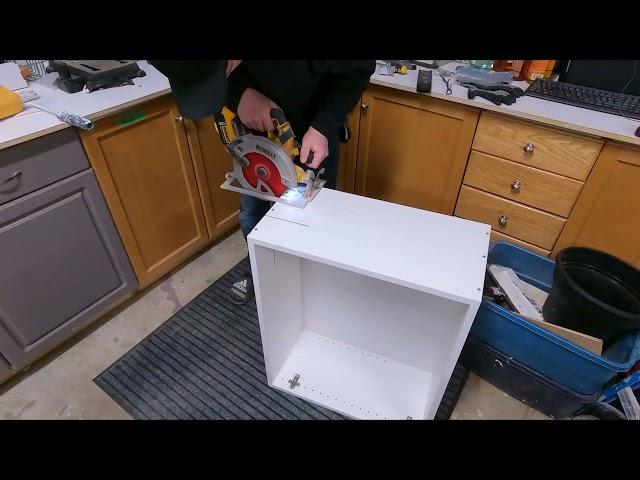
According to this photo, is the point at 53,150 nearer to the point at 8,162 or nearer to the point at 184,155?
the point at 8,162

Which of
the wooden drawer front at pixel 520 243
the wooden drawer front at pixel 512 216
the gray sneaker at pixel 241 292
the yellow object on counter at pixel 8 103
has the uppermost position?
the yellow object on counter at pixel 8 103

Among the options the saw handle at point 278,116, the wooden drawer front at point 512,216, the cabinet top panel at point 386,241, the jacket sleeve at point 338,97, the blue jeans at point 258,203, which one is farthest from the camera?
the wooden drawer front at point 512,216

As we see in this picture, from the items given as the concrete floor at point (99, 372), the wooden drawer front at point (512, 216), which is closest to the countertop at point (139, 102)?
the wooden drawer front at point (512, 216)

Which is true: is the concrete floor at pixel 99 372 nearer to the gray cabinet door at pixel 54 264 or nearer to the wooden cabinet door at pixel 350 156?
the gray cabinet door at pixel 54 264

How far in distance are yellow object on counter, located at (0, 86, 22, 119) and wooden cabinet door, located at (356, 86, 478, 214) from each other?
1.26 metres

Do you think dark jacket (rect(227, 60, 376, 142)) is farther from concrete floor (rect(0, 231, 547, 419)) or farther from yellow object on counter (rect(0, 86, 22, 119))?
concrete floor (rect(0, 231, 547, 419))

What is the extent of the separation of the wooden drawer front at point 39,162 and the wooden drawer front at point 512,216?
148 cm

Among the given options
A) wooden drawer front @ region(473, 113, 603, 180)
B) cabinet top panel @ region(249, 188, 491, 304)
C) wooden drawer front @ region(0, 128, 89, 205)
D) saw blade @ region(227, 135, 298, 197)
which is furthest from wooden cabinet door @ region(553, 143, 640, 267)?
wooden drawer front @ region(0, 128, 89, 205)

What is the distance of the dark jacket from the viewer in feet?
3.19

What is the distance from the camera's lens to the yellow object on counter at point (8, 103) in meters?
1.07

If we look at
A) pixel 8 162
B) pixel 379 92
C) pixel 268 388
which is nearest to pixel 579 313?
pixel 268 388

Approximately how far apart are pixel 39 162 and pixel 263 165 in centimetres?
66

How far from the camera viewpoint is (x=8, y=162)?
3.32 ft

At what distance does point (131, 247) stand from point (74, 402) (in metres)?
0.56
